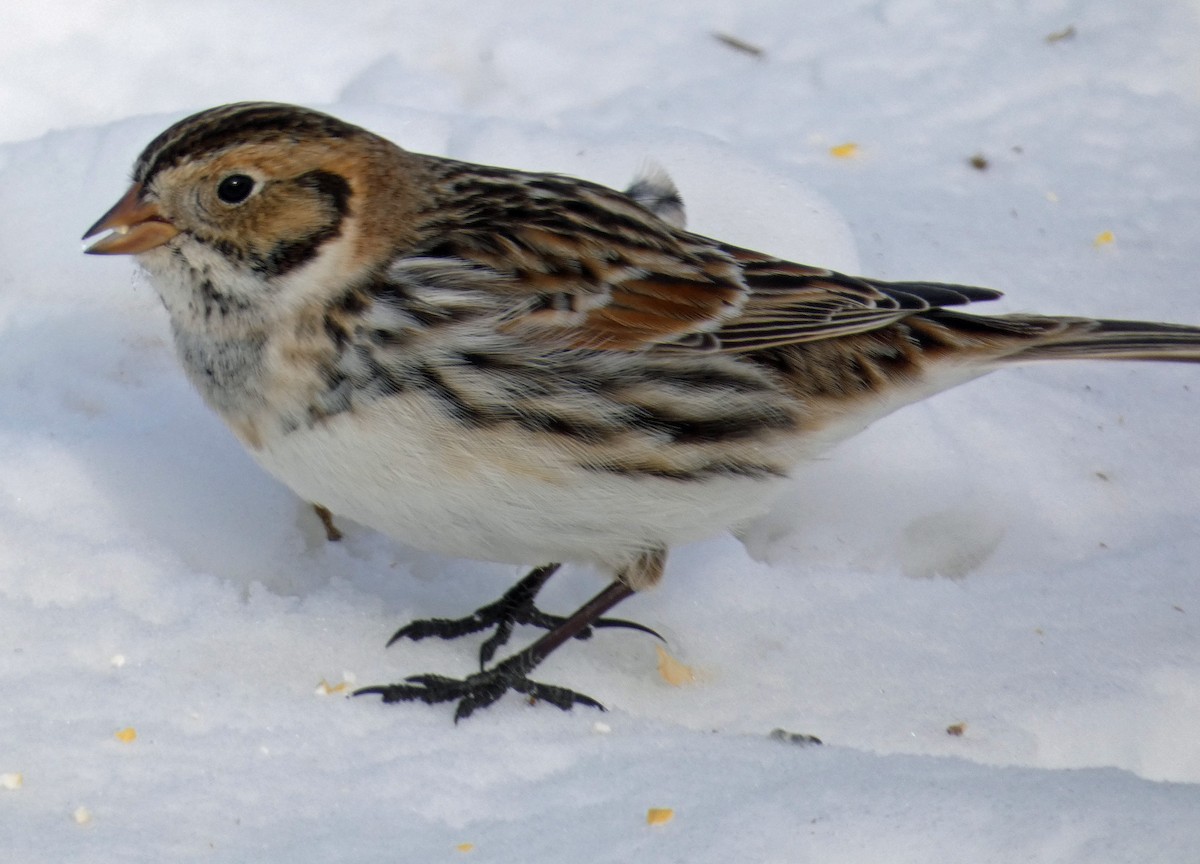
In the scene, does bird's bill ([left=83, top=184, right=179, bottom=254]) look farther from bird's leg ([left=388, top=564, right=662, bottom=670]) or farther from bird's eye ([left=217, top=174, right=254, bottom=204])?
bird's leg ([left=388, top=564, right=662, bottom=670])

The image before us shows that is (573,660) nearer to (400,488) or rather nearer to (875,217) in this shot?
(400,488)

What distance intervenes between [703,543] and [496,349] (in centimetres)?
112

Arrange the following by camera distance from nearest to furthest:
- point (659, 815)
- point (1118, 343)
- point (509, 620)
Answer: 1. point (659, 815)
2. point (1118, 343)
3. point (509, 620)

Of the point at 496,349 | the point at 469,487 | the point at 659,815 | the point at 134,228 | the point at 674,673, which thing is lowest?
the point at 674,673

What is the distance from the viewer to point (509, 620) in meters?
4.12

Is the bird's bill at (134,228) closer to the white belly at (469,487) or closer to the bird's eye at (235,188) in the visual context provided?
the bird's eye at (235,188)

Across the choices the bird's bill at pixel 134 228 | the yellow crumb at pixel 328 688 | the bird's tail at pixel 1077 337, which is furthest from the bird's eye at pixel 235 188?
the bird's tail at pixel 1077 337

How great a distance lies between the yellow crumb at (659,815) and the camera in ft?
10.6

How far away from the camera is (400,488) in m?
3.50

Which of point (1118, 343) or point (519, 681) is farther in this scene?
point (1118, 343)

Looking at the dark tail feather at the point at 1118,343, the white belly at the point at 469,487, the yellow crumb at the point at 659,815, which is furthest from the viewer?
the dark tail feather at the point at 1118,343

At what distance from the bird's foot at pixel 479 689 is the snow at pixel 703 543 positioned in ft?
0.16

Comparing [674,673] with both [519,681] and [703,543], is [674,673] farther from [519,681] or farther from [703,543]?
[703,543]

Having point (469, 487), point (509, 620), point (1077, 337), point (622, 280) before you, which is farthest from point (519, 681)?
point (1077, 337)
